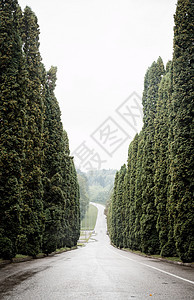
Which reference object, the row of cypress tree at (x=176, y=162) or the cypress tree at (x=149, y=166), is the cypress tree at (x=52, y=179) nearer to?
the cypress tree at (x=149, y=166)

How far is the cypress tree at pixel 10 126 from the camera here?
1132 centimetres

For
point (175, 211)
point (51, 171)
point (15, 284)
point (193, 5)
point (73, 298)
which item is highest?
point (193, 5)

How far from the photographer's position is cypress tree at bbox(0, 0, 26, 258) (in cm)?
1132

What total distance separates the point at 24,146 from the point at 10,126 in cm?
120

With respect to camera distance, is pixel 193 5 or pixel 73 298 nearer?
pixel 73 298

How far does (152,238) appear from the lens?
1855 centimetres

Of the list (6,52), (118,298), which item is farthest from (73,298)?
(6,52)

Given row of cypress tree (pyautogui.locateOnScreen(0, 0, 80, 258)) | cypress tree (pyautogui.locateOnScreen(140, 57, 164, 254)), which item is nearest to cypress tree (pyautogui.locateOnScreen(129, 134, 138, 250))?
cypress tree (pyautogui.locateOnScreen(140, 57, 164, 254))

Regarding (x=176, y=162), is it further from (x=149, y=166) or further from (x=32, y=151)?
(x=32, y=151)

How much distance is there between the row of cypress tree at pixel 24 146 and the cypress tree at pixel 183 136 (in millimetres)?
6789

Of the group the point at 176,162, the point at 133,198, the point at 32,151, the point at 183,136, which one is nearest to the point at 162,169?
the point at 176,162

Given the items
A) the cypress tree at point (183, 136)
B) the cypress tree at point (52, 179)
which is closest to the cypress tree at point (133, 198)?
the cypress tree at point (52, 179)

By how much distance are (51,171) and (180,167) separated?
32.5 ft

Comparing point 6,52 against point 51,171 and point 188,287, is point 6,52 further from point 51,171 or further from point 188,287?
point 188,287
